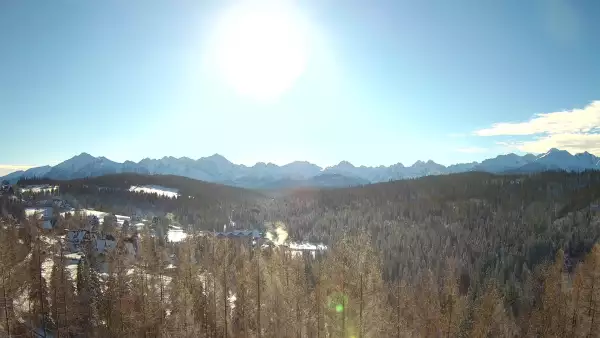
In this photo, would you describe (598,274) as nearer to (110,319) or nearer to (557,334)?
(557,334)

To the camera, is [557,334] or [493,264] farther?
[493,264]

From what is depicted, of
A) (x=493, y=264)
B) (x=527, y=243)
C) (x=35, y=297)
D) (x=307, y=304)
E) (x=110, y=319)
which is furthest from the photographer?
(x=527, y=243)

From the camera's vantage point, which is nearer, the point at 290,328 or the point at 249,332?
the point at 290,328

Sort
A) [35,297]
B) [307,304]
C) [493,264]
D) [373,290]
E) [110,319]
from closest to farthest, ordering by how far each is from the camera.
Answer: [373,290] < [307,304] < [110,319] < [35,297] < [493,264]

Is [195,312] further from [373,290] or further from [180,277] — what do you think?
[373,290]

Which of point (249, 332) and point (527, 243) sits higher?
point (249, 332)

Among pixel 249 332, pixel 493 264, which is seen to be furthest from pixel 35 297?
pixel 493 264

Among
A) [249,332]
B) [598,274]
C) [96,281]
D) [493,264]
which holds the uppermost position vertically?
[598,274]

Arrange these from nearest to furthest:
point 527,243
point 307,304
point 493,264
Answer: point 307,304, point 493,264, point 527,243

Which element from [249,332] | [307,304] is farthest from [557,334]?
[249,332]
